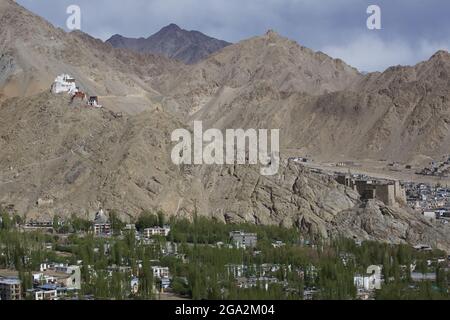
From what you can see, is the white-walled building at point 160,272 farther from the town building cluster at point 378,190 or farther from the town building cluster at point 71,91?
the town building cluster at point 71,91

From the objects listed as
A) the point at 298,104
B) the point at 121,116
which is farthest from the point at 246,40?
the point at 121,116

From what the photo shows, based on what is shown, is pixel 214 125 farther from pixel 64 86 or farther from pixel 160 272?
pixel 160 272

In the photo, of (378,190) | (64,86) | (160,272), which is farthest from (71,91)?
(160,272)

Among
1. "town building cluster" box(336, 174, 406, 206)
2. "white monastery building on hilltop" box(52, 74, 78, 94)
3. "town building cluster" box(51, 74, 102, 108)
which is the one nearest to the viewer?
"town building cluster" box(336, 174, 406, 206)

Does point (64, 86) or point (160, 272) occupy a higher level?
point (64, 86)

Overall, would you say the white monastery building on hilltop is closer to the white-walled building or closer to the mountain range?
the mountain range

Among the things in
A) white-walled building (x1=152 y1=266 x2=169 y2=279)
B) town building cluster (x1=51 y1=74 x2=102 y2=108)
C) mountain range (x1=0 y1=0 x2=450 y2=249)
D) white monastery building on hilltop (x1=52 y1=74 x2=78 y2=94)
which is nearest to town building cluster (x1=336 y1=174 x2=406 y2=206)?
mountain range (x1=0 y1=0 x2=450 y2=249)

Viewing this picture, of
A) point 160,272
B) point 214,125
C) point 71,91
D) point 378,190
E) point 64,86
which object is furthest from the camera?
point 214,125
